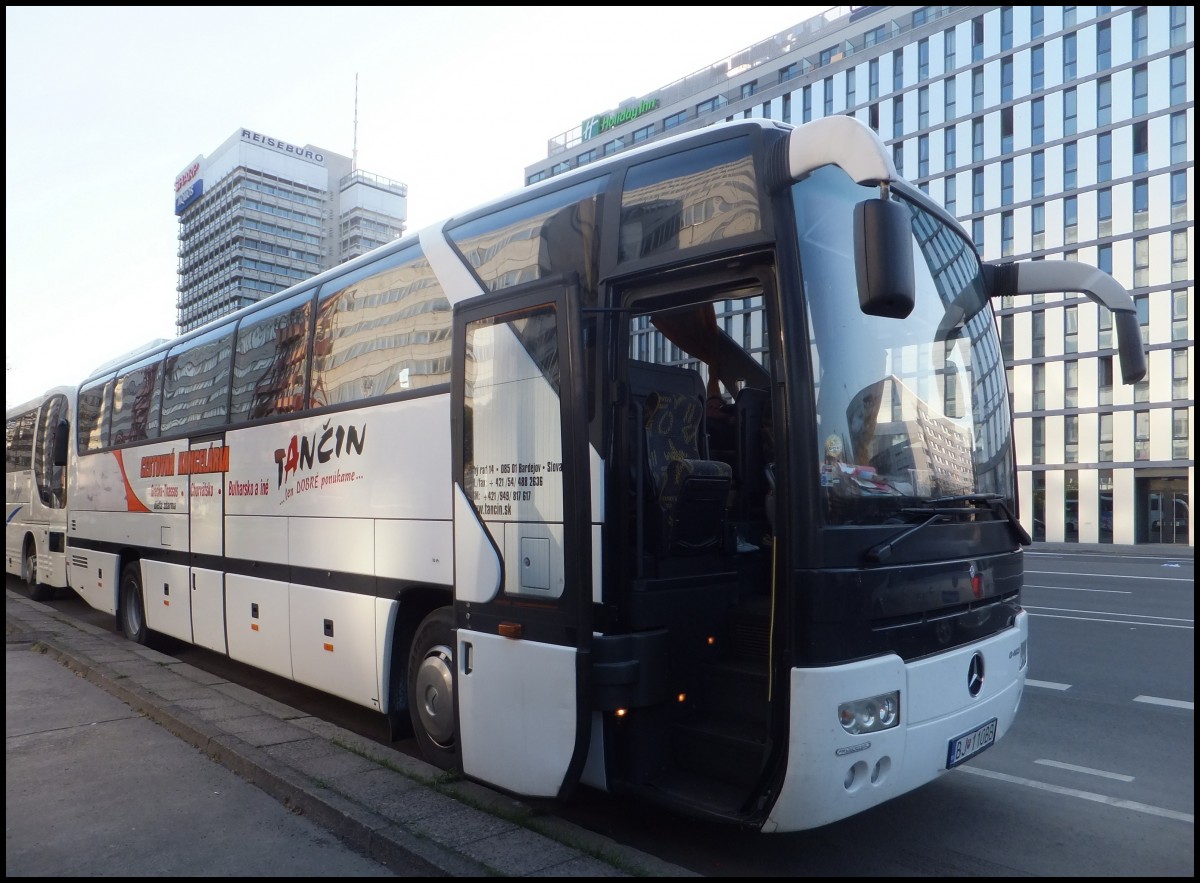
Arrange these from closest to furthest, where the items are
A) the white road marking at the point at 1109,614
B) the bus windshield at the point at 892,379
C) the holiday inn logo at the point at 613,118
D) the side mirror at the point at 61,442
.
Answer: the bus windshield at the point at 892,379, the white road marking at the point at 1109,614, the side mirror at the point at 61,442, the holiday inn logo at the point at 613,118

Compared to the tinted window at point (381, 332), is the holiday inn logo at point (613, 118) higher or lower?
higher

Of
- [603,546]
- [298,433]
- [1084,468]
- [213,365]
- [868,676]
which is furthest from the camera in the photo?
[1084,468]

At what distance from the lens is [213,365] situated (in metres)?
9.17

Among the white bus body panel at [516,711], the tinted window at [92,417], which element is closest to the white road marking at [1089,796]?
the white bus body panel at [516,711]

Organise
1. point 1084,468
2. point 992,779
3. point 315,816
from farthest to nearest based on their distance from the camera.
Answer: point 1084,468
point 992,779
point 315,816

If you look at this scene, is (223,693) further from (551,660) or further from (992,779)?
(992,779)

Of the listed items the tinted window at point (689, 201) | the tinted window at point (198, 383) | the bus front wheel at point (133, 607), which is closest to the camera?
the tinted window at point (689, 201)

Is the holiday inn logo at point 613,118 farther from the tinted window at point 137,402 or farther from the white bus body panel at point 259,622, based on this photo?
the white bus body panel at point 259,622

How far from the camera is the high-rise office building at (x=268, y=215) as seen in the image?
130000 mm

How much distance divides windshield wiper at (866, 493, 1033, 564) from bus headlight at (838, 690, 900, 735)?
60 centimetres

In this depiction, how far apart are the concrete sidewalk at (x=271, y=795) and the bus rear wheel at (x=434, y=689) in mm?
215

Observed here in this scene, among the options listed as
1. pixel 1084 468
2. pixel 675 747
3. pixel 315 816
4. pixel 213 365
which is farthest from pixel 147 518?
pixel 1084 468

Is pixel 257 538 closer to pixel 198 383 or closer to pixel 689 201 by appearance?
pixel 198 383

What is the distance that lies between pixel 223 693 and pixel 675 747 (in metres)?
4.74
